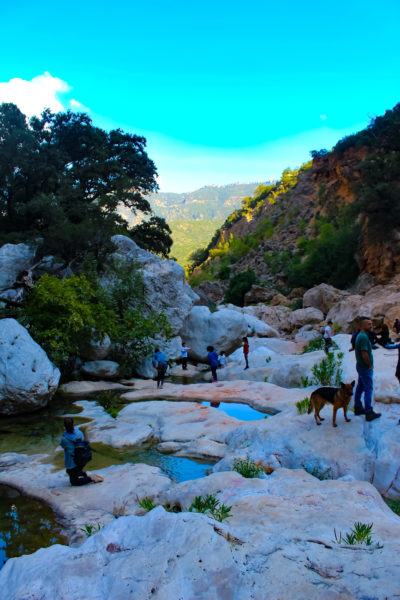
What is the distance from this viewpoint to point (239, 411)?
1121cm

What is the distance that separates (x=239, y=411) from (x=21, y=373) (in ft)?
20.1

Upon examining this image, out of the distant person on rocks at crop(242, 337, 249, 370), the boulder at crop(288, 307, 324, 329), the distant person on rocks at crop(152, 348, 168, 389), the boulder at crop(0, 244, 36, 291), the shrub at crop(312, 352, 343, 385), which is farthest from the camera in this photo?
the boulder at crop(288, 307, 324, 329)

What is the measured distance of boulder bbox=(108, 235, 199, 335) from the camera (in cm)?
2019

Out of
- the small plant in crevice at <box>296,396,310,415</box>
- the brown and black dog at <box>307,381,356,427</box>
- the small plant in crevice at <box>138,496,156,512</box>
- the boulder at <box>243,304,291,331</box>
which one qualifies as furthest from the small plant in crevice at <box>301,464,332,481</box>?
the boulder at <box>243,304,291,331</box>

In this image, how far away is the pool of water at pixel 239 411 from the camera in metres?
10.7

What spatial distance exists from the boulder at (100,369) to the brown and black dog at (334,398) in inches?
382

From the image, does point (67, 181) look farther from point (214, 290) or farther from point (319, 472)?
point (214, 290)

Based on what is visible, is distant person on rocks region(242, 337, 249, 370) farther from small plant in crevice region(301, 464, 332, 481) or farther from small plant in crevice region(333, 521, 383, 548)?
small plant in crevice region(333, 521, 383, 548)

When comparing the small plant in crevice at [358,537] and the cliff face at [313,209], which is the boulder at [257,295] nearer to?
the cliff face at [313,209]

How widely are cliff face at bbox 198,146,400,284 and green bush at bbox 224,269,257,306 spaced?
382 cm

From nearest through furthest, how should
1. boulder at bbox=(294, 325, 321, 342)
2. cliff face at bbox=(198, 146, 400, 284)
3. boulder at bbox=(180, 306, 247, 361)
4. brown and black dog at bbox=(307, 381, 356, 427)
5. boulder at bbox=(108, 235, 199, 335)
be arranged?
1. brown and black dog at bbox=(307, 381, 356, 427)
2. boulder at bbox=(108, 235, 199, 335)
3. boulder at bbox=(180, 306, 247, 361)
4. boulder at bbox=(294, 325, 321, 342)
5. cliff face at bbox=(198, 146, 400, 284)

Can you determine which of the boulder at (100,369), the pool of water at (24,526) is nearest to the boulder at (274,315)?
the boulder at (100,369)

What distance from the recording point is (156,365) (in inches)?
579

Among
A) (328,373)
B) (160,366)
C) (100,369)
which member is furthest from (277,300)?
(328,373)
